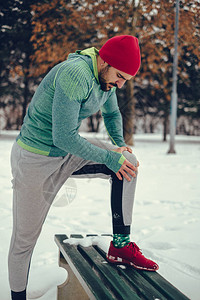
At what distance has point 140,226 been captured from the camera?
3.49 m

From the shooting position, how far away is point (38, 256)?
2732mm

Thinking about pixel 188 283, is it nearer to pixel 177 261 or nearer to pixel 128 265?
pixel 177 261

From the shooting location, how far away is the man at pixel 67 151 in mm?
1716

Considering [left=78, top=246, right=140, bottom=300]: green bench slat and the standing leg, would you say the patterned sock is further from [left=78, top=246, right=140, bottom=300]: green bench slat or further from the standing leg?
the standing leg

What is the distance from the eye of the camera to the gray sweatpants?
73.4 inches

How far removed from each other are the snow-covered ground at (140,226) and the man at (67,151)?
0.36 meters

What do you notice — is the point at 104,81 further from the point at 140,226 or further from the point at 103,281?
the point at 140,226

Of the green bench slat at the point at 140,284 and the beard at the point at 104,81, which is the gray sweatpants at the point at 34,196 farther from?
the beard at the point at 104,81

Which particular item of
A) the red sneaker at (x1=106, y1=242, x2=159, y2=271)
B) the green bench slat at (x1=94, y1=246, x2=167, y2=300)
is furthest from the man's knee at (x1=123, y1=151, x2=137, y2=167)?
the green bench slat at (x1=94, y1=246, x2=167, y2=300)


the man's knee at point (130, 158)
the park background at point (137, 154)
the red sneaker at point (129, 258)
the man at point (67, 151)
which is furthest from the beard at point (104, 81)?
the park background at point (137, 154)

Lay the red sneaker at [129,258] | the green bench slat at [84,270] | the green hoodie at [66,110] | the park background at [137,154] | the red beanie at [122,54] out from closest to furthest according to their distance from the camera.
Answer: the green bench slat at [84,270], the green hoodie at [66,110], the red beanie at [122,54], the red sneaker at [129,258], the park background at [137,154]

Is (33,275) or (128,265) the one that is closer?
(128,265)

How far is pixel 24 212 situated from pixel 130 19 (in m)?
11.7

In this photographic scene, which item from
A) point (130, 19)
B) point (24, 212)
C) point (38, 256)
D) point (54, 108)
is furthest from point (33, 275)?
point (130, 19)
